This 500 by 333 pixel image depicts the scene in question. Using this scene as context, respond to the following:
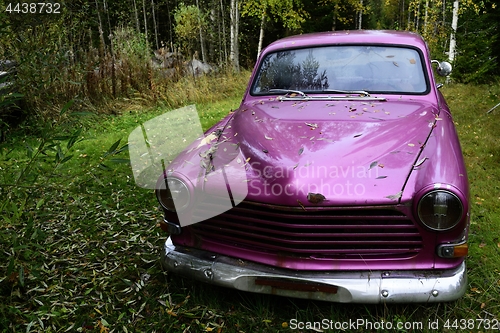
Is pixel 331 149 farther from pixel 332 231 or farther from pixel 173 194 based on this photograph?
pixel 173 194

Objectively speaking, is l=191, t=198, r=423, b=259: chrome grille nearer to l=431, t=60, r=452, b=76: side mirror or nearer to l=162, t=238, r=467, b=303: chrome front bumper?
l=162, t=238, r=467, b=303: chrome front bumper

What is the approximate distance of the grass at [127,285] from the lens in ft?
7.35

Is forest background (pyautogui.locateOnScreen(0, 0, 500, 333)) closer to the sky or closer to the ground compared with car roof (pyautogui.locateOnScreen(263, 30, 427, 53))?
closer to the ground

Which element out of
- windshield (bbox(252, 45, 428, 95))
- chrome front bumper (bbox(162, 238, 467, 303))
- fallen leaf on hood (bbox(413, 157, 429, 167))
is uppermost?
windshield (bbox(252, 45, 428, 95))

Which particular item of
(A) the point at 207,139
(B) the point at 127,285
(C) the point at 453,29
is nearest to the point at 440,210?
(A) the point at 207,139

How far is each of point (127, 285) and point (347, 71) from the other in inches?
94.6

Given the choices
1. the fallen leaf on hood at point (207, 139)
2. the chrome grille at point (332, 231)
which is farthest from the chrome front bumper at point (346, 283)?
the fallen leaf on hood at point (207, 139)

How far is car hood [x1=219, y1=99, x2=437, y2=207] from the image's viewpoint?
2008 millimetres

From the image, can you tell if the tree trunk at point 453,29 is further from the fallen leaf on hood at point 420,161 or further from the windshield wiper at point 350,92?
the fallen leaf on hood at point 420,161

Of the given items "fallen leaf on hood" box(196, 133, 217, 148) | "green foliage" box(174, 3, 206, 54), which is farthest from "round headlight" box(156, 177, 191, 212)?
"green foliage" box(174, 3, 206, 54)

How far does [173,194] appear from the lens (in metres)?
2.33

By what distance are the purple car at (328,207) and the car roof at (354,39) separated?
91cm

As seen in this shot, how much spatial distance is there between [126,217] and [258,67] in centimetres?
188

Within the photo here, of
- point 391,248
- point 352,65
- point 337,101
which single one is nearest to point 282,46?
point 352,65
